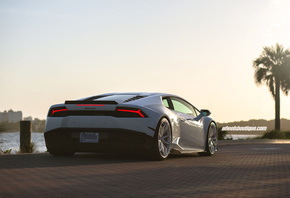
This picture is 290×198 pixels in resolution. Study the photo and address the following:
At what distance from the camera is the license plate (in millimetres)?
9594

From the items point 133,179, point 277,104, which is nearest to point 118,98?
point 133,179

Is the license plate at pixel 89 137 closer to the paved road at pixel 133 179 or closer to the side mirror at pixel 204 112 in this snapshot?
the paved road at pixel 133 179

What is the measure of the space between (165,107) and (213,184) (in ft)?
13.0

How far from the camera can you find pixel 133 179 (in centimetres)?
685

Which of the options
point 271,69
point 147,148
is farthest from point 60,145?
point 271,69

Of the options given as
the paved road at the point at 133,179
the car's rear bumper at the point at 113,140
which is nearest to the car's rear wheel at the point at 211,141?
the paved road at the point at 133,179

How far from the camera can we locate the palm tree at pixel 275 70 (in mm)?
49219

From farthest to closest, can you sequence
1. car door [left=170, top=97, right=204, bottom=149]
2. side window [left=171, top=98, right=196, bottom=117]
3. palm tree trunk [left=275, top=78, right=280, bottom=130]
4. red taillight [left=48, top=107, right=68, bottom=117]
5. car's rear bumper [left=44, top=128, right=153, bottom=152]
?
palm tree trunk [left=275, top=78, right=280, bottom=130], side window [left=171, top=98, right=196, bottom=117], car door [left=170, top=97, right=204, bottom=149], red taillight [left=48, top=107, right=68, bottom=117], car's rear bumper [left=44, top=128, right=153, bottom=152]

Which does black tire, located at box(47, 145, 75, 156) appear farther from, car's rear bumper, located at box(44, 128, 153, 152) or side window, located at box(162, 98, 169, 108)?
side window, located at box(162, 98, 169, 108)

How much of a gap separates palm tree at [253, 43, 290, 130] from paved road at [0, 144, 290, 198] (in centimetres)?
4128

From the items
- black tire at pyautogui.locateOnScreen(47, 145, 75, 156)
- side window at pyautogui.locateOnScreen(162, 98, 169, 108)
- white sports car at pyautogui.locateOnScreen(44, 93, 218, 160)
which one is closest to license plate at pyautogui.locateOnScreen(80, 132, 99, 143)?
white sports car at pyautogui.locateOnScreen(44, 93, 218, 160)

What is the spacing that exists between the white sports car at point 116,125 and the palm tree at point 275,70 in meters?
40.2

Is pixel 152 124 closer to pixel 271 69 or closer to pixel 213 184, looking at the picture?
pixel 213 184

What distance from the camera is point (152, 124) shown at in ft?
31.1
